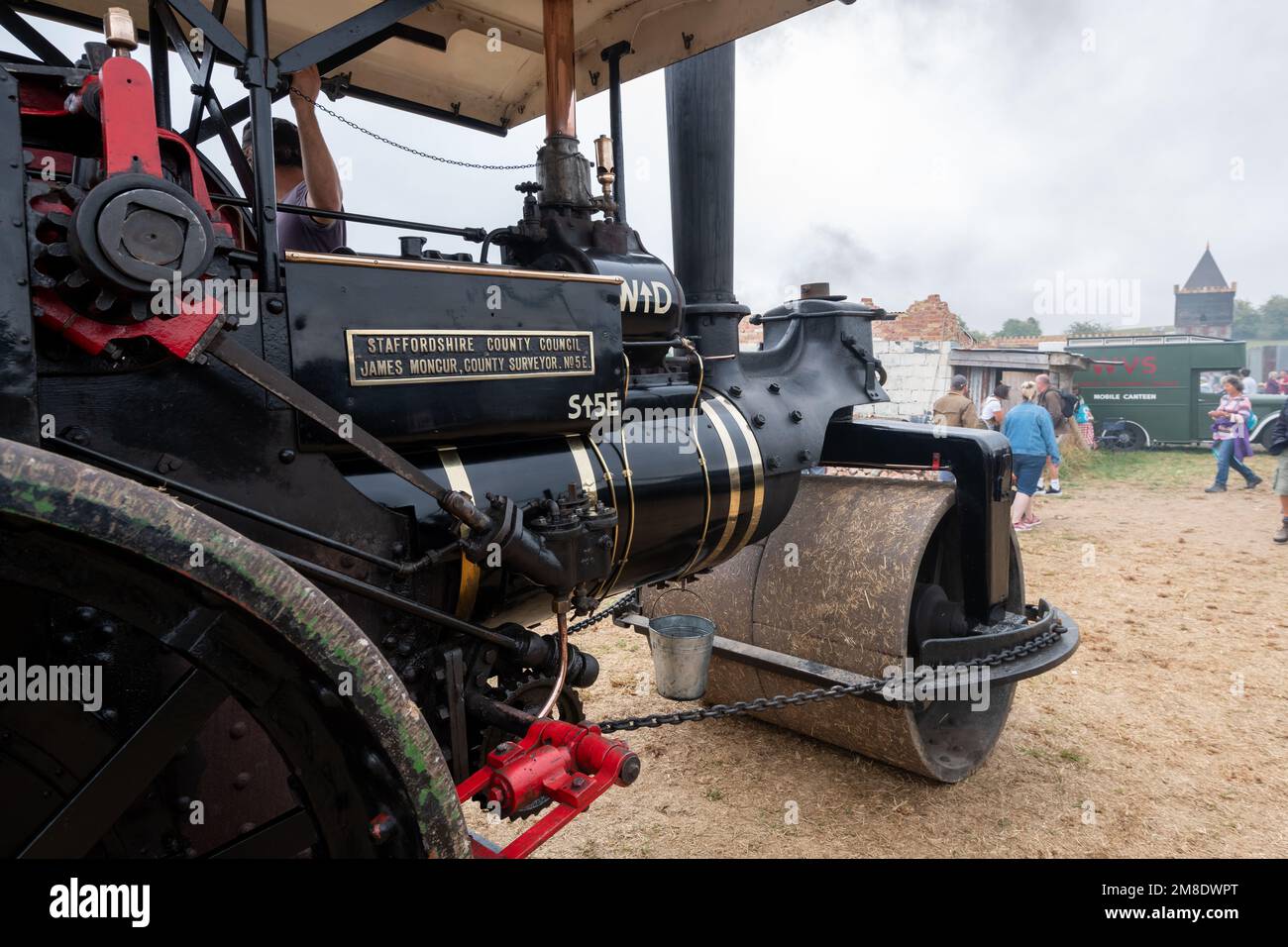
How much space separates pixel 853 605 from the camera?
3.33 meters

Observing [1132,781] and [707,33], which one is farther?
[1132,781]

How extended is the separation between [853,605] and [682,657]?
0.81 m

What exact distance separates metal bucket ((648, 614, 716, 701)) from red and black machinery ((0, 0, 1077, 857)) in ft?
1.22

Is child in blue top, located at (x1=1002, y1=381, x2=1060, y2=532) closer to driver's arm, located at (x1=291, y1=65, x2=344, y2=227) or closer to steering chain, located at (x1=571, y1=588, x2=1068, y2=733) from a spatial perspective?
steering chain, located at (x1=571, y1=588, x2=1068, y2=733)

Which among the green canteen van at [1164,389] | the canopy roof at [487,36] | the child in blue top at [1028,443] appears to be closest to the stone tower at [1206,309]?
the green canteen van at [1164,389]

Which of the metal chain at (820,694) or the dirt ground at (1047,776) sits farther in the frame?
the dirt ground at (1047,776)

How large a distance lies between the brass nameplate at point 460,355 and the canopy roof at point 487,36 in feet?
3.82

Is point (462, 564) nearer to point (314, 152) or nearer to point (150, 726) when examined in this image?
point (150, 726)

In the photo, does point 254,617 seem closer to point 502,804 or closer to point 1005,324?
point 502,804

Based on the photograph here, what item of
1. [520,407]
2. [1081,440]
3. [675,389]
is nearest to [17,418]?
[520,407]

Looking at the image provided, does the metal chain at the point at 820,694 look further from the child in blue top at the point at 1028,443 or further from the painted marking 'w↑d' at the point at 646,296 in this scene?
the child in blue top at the point at 1028,443

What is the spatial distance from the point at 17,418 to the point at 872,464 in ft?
9.78

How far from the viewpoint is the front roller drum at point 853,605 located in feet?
10.8

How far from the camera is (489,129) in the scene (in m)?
3.38
